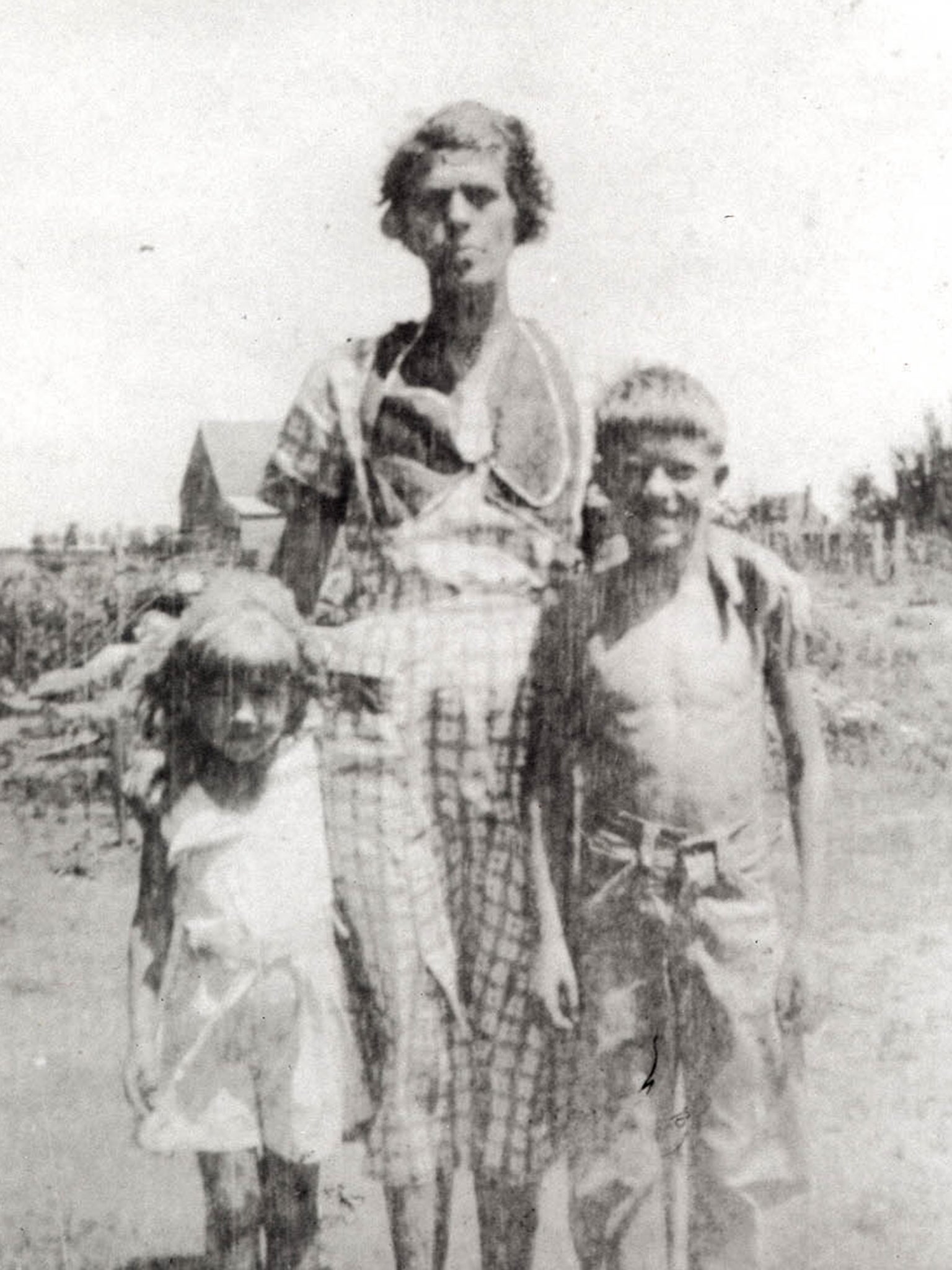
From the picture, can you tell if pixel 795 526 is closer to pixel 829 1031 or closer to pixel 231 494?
pixel 829 1031

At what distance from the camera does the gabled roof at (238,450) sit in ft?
8.80

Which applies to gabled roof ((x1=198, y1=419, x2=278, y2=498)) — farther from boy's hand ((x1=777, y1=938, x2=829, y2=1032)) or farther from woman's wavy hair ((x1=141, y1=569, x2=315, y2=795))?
boy's hand ((x1=777, y1=938, x2=829, y2=1032))

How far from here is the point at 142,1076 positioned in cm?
249

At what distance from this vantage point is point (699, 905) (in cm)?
243

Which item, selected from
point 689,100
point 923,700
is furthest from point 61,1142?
point 689,100

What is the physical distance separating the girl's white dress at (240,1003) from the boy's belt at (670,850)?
556mm

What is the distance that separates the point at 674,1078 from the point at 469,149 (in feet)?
5.30

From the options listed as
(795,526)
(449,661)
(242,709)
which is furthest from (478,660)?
(795,526)

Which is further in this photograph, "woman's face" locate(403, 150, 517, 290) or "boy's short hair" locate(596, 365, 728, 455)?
"woman's face" locate(403, 150, 517, 290)

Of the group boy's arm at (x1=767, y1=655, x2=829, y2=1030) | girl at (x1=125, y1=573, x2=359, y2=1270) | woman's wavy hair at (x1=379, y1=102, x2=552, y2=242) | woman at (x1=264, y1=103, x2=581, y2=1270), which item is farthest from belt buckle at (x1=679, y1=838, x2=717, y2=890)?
woman's wavy hair at (x1=379, y1=102, x2=552, y2=242)

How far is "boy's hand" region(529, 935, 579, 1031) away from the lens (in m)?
2.48

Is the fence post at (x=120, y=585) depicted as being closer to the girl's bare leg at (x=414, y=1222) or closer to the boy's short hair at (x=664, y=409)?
the boy's short hair at (x=664, y=409)

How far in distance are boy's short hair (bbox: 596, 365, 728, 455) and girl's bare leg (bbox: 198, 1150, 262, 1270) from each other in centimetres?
137

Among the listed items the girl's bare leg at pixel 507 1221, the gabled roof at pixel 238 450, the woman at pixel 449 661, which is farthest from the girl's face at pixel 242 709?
the girl's bare leg at pixel 507 1221
